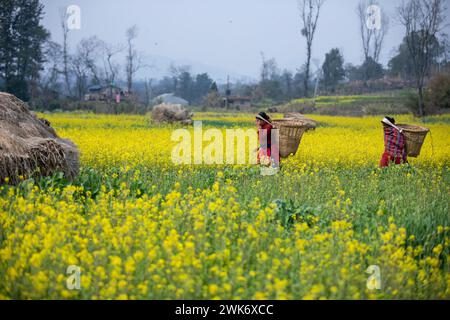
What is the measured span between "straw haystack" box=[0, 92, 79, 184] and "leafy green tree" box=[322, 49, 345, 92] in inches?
2330

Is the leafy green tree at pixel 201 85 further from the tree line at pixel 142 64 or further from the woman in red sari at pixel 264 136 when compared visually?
the woman in red sari at pixel 264 136

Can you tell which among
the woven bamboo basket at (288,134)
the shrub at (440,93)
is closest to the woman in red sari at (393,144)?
the woven bamboo basket at (288,134)

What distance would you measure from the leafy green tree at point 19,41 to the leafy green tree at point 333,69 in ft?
128

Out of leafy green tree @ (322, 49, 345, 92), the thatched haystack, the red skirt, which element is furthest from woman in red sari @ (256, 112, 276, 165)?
leafy green tree @ (322, 49, 345, 92)

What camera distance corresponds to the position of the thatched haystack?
2217 centimetres

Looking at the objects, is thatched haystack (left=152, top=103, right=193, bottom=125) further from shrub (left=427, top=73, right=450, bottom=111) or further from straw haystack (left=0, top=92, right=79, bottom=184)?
shrub (left=427, top=73, right=450, bottom=111)

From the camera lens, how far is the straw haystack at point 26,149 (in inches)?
251

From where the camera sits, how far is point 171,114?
2228 cm

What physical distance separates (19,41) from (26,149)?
84.4ft

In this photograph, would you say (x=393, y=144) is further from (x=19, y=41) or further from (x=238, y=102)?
(x=238, y=102)

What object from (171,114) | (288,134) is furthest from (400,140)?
(171,114)

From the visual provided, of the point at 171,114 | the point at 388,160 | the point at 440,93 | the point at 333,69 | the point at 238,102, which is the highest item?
the point at 333,69

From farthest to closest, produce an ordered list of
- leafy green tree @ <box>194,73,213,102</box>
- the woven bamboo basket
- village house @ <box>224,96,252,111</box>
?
leafy green tree @ <box>194,73,213,102</box>, village house @ <box>224,96,252,111</box>, the woven bamboo basket
